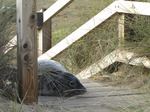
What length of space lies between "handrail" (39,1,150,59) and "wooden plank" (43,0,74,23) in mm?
630

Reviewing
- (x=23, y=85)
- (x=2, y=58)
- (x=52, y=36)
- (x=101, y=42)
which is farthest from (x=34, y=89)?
(x=52, y=36)

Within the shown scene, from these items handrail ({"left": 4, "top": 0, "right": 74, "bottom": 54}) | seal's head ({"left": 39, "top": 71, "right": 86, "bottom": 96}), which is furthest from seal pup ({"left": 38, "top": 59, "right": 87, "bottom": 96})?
handrail ({"left": 4, "top": 0, "right": 74, "bottom": 54})

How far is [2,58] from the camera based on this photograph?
496cm

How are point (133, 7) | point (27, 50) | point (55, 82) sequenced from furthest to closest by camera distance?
point (133, 7), point (55, 82), point (27, 50)

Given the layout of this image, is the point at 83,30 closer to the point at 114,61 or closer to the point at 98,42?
the point at 98,42

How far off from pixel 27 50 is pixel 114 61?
2297 mm

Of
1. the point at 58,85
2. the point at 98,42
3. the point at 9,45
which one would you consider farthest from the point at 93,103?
the point at 98,42

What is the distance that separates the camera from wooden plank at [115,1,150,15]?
6.00 metres

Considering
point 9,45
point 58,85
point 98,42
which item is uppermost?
point 98,42

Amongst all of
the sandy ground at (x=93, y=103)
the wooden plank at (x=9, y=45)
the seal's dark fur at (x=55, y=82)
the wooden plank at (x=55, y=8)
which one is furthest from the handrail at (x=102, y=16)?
the wooden plank at (x=9, y=45)

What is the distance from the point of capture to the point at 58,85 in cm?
562

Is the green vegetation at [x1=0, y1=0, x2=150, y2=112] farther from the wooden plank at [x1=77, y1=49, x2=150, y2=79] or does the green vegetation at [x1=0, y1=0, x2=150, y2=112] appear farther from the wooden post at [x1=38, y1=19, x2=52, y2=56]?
the wooden post at [x1=38, y1=19, x2=52, y2=56]

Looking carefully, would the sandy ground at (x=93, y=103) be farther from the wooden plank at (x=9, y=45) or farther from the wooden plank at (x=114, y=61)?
the wooden plank at (x=9, y=45)

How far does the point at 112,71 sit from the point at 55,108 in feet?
8.22
